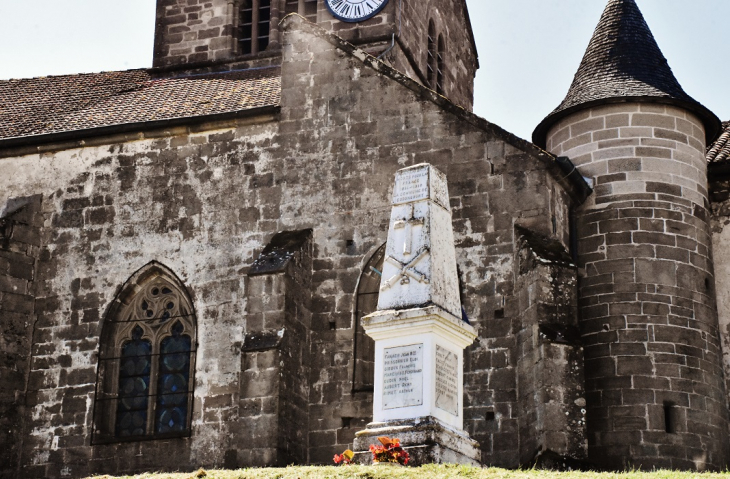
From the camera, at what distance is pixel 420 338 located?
15.3 m

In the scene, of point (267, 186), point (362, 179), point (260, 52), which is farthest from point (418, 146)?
point (260, 52)

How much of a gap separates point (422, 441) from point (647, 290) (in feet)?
25.7

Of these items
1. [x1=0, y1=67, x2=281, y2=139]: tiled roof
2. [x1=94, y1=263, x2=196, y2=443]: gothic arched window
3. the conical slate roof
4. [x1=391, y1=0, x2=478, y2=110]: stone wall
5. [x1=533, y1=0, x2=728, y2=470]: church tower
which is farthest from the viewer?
[x1=391, y1=0, x2=478, y2=110]: stone wall

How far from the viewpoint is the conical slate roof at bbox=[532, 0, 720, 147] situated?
897 inches

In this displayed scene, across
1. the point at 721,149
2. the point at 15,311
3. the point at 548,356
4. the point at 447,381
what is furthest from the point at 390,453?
the point at 721,149

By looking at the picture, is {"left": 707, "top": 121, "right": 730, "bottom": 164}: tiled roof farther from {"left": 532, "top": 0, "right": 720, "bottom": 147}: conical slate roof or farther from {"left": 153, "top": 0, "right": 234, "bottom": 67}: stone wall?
{"left": 153, "top": 0, "right": 234, "bottom": 67}: stone wall

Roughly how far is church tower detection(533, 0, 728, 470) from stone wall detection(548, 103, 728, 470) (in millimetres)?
17

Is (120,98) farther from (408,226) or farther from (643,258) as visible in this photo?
(408,226)

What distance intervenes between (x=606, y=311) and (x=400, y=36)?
1012cm

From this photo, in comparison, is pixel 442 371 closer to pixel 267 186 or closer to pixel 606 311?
pixel 606 311

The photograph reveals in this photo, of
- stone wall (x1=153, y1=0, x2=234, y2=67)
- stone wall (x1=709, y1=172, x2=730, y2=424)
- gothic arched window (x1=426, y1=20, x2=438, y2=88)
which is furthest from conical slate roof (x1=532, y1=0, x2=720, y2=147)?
stone wall (x1=153, y1=0, x2=234, y2=67)

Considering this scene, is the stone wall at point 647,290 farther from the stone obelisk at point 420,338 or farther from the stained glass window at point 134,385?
the stained glass window at point 134,385

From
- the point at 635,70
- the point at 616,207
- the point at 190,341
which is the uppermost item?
the point at 635,70

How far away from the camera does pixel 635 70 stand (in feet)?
76.4
